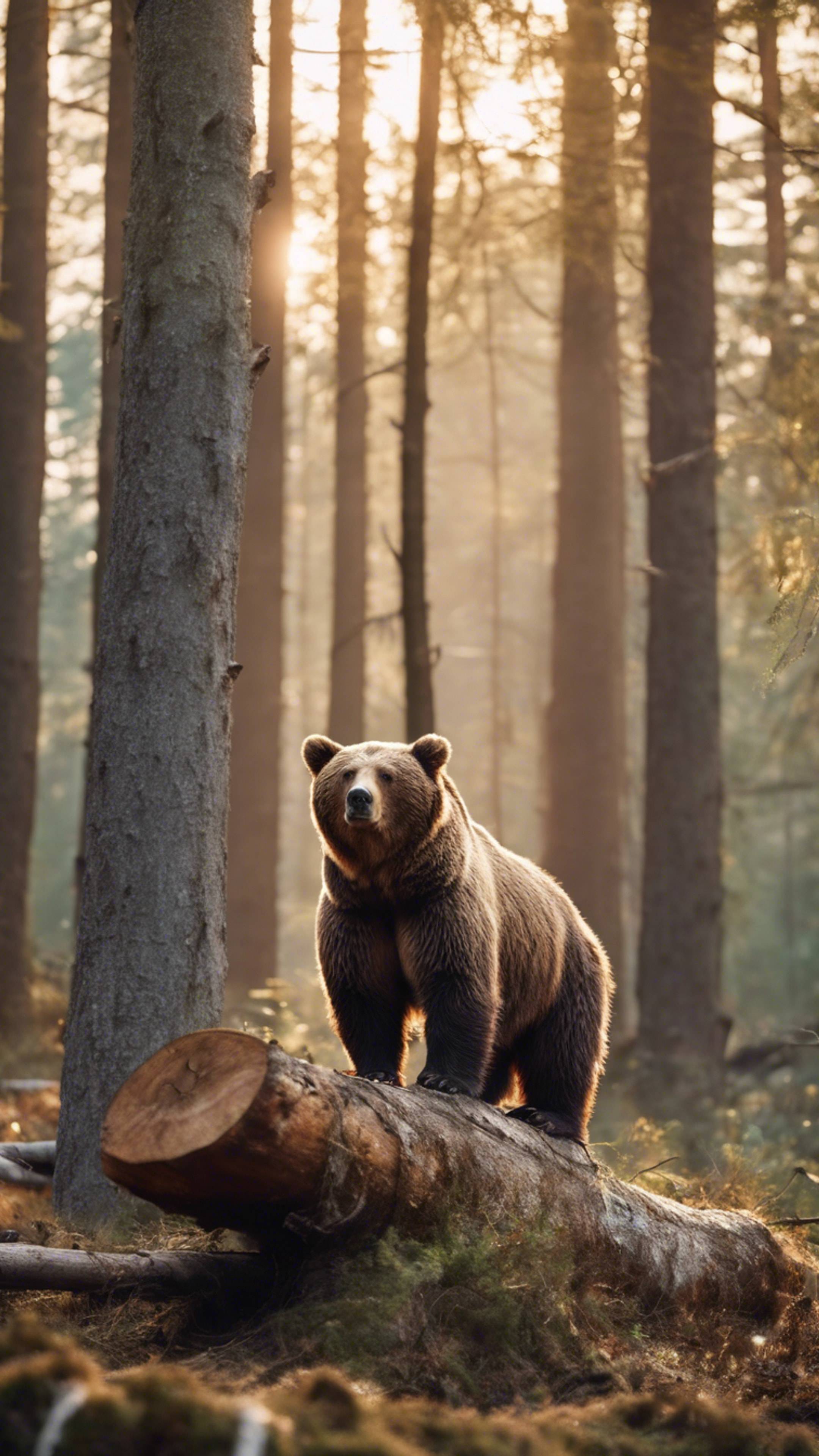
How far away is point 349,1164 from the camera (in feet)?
15.8

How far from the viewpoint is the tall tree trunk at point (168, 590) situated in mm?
6348

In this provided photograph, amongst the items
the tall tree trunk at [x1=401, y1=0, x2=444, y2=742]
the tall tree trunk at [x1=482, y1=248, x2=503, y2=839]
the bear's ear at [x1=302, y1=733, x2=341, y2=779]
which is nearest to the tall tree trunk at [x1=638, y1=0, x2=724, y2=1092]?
the tall tree trunk at [x1=401, y1=0, x2=444, y2=742]

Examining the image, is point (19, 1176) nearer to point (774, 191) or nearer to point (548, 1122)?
point (548, 1122)

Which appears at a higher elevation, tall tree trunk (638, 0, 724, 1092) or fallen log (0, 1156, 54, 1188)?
tall tree trunk (638, 0, 724, 1092)

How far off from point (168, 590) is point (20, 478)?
8766mm

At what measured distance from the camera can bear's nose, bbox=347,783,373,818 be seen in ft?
19.0

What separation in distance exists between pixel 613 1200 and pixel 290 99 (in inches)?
448

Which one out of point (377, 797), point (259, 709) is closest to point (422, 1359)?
point (377, 797)

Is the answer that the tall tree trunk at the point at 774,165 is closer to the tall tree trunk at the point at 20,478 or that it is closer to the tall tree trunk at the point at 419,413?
the tall tree trunk at the point at 419,413

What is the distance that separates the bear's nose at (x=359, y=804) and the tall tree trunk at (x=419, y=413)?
5044mm

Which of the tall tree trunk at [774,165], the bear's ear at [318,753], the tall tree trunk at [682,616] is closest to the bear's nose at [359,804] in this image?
the bear's ear at [318,753]

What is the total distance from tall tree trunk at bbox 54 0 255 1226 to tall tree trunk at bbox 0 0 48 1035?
756 centimetres

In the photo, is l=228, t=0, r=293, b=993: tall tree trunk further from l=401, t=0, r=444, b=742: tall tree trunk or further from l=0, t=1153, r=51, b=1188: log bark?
l=0, t=1153, r=51, b=1188: log bark

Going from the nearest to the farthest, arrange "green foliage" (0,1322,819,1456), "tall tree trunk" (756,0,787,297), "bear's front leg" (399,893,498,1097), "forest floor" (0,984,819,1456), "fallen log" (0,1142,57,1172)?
"green foliage" (0,1322,819,1456)
"forest floor" (0,984,819,1456)
"bear's front leg" (399,893,498,1097)
"fallen log" (0,1142,57,1172)
"tall tree trunk" (756,0,787,297)
